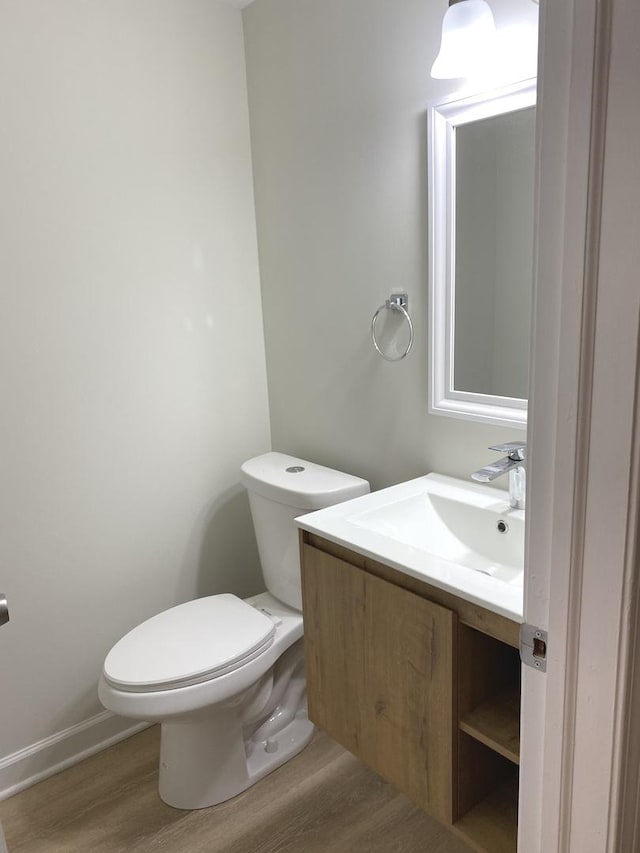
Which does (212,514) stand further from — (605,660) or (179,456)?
(605,660)

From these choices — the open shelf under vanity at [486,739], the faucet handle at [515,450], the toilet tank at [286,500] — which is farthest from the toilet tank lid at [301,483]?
the open shelf under vanity at [486,739]

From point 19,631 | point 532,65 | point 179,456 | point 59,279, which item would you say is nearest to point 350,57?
point 532,65

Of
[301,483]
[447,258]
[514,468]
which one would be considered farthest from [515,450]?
[301,483]

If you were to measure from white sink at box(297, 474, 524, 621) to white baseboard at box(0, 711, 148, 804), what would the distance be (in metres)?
1.11

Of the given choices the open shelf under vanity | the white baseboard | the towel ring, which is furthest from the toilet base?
the towel ring

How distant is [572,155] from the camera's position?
666 mm

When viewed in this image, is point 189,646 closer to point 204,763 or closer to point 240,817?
point 204,763

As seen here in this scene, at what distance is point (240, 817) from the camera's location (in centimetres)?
175

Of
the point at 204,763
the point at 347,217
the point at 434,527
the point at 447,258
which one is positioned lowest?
the point at 204,763

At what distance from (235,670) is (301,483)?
532 millimetres

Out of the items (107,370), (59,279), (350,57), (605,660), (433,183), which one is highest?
(350,57)

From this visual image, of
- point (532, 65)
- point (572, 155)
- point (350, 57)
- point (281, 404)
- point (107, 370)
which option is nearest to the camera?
point (572, 155)

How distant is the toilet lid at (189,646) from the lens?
1.61 metres

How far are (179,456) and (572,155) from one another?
1.67 meters
